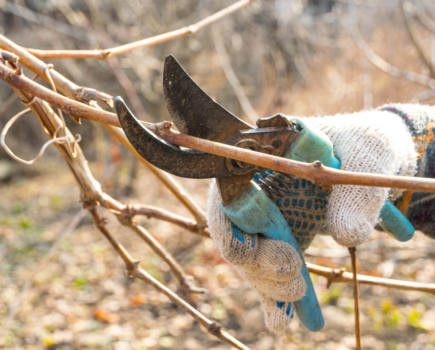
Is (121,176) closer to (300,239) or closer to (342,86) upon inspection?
(342,86)

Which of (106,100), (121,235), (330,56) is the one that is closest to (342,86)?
(330,56)

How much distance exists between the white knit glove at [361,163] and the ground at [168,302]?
1.86 meters

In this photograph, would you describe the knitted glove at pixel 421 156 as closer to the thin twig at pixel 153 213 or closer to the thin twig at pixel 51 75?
the thin twig at pixel 153 213

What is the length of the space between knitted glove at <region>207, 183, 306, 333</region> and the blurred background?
0.79 meters

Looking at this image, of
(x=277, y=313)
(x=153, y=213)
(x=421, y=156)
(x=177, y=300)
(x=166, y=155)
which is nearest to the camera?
(x=166, y=155)

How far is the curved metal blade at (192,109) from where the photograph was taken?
0.72 meters

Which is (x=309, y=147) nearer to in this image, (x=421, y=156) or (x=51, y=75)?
(x=421, y=156)

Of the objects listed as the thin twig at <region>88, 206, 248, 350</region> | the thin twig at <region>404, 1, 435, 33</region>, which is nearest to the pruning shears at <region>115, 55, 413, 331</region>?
the thin twig at <region>88, 206, 248, 350</region>

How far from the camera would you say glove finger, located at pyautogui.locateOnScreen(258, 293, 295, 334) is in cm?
92

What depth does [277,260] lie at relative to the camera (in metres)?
0.84

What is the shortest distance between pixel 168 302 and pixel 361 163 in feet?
8.43

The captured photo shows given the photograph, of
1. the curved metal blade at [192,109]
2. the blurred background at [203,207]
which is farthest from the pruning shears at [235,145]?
the blurred background at [203,207]

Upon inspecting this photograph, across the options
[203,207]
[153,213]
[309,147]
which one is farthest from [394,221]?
[203,207]

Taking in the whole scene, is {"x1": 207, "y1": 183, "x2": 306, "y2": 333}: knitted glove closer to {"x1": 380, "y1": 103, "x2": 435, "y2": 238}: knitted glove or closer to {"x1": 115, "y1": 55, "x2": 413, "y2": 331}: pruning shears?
{"x1": 115, "y1": 55, "x2": 413, "y2": 331}: pruning shears
